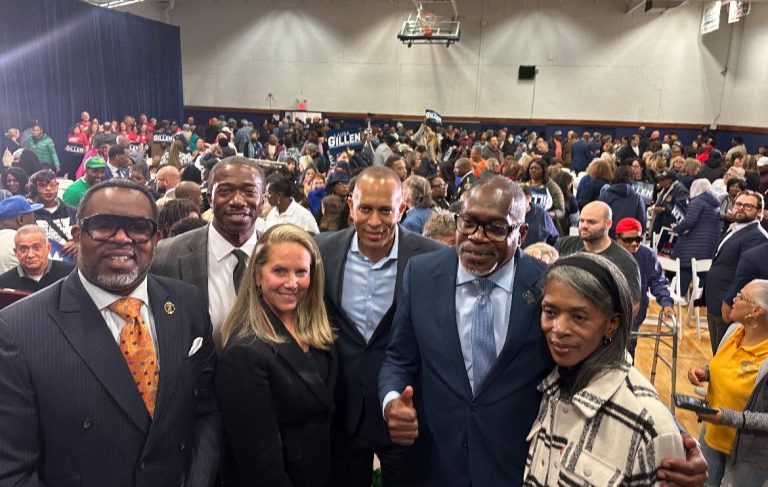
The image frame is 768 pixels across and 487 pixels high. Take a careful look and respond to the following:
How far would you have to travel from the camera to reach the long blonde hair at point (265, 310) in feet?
6.68

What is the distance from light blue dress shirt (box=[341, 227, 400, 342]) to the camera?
2.42m

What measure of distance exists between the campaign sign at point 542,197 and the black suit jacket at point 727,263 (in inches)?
73.9

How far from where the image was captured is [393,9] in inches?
781

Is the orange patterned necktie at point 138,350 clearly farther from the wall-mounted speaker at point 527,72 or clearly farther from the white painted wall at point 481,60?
the wall-mounted speaker at point 527,72

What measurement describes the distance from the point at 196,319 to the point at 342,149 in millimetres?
7446

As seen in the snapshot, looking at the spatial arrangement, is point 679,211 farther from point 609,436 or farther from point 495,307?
point 609,436

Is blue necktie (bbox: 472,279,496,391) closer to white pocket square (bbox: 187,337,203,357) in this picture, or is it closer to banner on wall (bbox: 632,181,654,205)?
white pocket square (bbox: 187,337,203,357)

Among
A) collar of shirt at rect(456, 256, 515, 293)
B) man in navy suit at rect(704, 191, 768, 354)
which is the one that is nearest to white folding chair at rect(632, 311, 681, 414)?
man in navy suit at rect(704, 191, 768, 354)

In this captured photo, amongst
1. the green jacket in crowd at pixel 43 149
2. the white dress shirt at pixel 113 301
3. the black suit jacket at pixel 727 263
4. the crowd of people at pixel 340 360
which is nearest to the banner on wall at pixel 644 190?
the black suit jacket at pixel 727 263

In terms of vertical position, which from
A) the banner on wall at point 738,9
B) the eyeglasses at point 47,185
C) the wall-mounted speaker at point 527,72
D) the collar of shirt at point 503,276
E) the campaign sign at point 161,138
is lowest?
the collar of shirt at point 503,276

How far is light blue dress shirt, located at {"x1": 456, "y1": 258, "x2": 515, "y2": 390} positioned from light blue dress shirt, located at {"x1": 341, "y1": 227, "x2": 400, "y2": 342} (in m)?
Answer: 0.56

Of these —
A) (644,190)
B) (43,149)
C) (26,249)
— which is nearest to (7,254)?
(26,249)

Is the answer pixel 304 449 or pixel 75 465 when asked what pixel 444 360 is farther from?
pixel 75 465

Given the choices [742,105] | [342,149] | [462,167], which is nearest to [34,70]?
[342,149]
